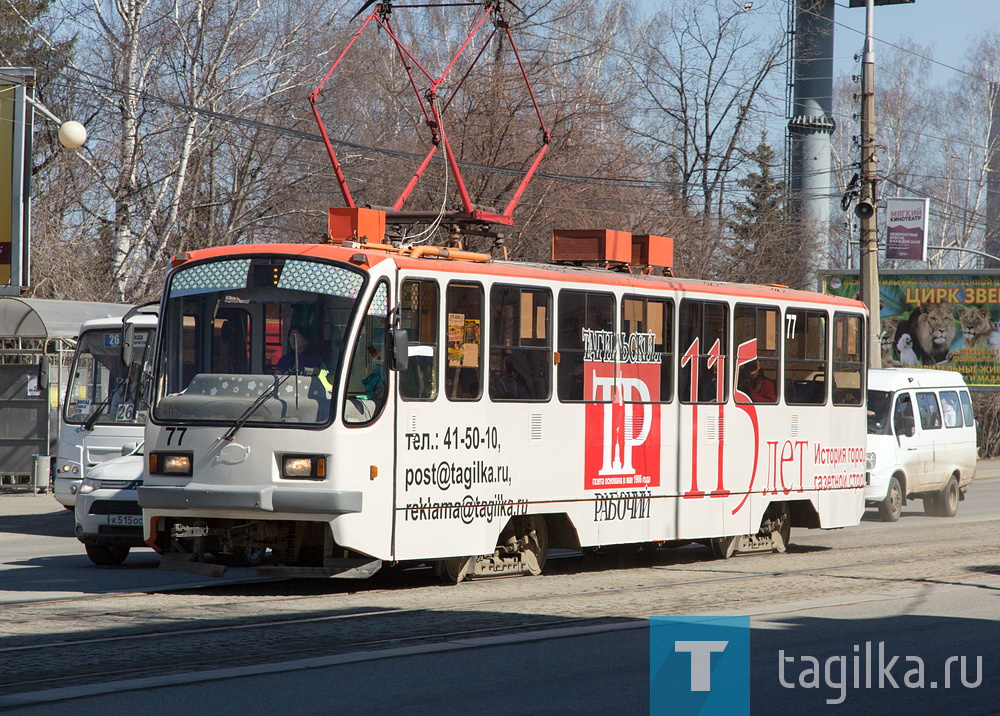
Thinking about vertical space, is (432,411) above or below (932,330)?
below

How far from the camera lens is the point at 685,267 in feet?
116

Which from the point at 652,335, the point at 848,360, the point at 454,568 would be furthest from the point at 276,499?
the point at 848,360

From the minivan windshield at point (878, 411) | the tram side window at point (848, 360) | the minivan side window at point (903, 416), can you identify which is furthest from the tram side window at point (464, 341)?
the minivan side window at point (903, 416)

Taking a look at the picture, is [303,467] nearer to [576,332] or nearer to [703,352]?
[576,332]

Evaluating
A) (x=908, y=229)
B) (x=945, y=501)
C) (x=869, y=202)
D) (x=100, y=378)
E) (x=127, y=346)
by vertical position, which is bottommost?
(x=945, y=501)

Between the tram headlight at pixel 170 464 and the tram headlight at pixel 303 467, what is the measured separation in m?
0.89

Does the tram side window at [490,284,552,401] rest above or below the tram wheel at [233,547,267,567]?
above

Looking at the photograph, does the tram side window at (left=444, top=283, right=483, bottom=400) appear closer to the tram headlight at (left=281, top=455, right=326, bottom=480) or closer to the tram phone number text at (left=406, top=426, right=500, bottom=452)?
the tram phone number text at (left=406, top=426, right=500, bottom=452)

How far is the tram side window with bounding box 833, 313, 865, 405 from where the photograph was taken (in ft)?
54.0

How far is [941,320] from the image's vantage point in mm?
38062

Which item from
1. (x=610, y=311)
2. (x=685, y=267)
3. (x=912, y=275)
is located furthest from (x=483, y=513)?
(x=912, y=275)

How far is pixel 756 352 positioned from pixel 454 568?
4.76 m

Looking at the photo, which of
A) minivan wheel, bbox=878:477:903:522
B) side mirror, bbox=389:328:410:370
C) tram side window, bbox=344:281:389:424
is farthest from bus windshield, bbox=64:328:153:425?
minivan wheel, bbox=878:477:903:522

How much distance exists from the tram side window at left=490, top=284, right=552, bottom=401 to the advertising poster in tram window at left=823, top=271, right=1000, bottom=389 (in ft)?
85.2
